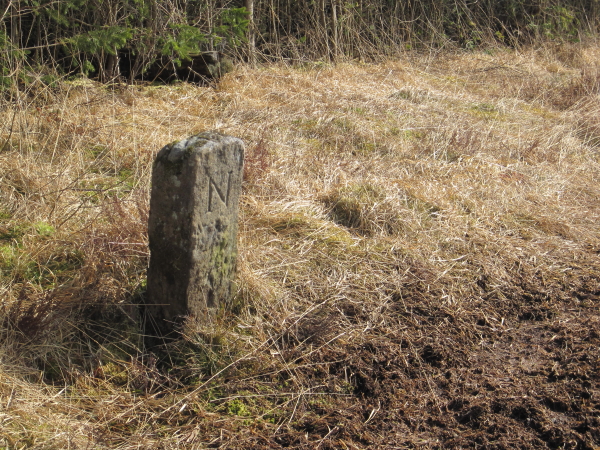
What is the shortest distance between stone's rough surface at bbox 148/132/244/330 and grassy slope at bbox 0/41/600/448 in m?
0.20

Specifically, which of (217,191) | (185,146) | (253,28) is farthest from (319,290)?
(253,28)

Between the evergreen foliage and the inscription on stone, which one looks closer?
the inscription on stone

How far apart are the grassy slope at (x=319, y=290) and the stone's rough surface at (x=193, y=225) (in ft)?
0.67

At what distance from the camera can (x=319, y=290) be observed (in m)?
3.43

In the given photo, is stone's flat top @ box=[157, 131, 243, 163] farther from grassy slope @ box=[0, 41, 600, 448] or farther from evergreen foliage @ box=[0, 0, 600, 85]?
evergreen foliage @ box=[0, 0, 600, 85]

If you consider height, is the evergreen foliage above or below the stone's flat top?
above

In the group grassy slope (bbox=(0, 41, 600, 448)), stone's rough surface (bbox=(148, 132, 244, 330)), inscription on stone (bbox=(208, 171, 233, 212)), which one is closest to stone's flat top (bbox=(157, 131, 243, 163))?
stone's rough surface (bbox=(148, 132, 244, 330))

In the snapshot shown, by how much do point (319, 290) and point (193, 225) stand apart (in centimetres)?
102

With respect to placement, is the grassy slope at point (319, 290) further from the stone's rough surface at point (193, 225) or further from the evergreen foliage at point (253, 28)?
the evergreen foliage at point (253, 28)

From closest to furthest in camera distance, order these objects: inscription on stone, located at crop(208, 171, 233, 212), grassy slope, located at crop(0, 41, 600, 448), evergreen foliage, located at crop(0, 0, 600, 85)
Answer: grassy slope, located at crop(0, 41, 600, 448) < inscription on stone, located at crop(208, 171, 233, 212) < evergreen foliage, located at crop(0, 0, 600, 85)

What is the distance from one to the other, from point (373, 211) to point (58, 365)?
2355mm

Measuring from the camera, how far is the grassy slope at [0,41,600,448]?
2.61 meters

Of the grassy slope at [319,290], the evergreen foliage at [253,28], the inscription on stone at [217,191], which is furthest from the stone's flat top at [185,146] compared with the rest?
the evergreen foliage at [253,28]

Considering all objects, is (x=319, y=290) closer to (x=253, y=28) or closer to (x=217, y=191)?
(x=217, y=191)
